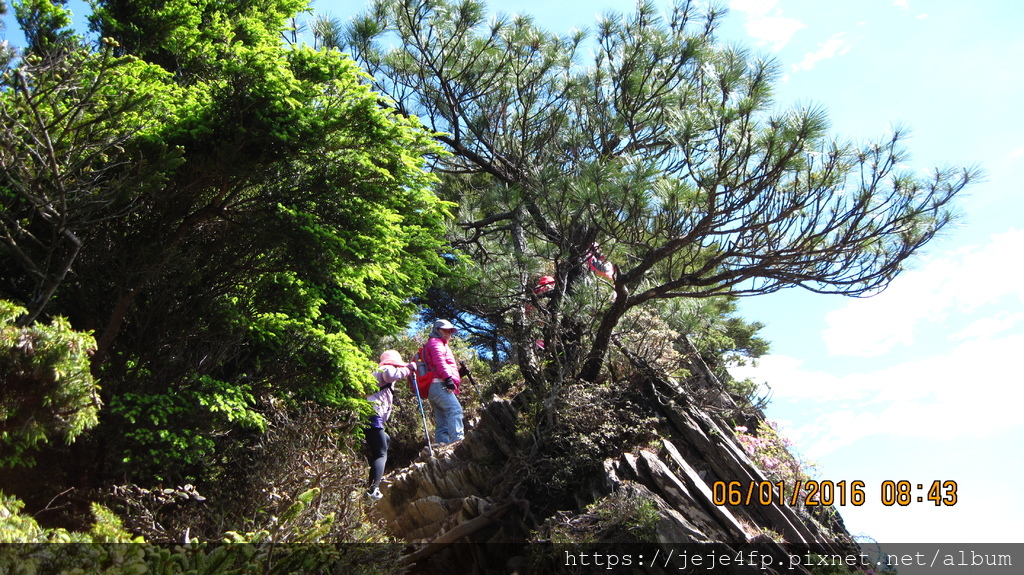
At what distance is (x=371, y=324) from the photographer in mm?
8094

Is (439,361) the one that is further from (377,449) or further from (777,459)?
(777,459)

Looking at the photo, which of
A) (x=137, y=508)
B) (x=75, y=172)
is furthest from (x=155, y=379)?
(x=75, y=172)

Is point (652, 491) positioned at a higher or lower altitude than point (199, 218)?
lower

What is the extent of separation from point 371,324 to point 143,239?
102 inches

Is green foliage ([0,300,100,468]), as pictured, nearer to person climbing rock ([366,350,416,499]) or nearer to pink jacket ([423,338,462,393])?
person climbing rock ([366,350,416,499])

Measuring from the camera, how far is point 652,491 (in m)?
7.33

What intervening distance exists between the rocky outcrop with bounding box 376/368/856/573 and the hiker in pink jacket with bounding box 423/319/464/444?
634 mm

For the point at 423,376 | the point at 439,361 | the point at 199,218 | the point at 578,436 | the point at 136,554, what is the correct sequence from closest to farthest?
the point at 136,554 → the point at 199,218 → the point at 578,436 → the point at 439,361 → the point at 423,376

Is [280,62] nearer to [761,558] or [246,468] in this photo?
[246,468]

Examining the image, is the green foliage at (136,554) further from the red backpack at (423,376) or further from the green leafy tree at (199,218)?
the red backpack at (423,376)

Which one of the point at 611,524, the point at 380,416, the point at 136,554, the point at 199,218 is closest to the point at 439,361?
the point at 380,416

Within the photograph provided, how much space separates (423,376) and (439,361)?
41 centimetres

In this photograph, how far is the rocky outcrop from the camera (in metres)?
7.06

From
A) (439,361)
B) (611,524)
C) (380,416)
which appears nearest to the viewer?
(611,524)
